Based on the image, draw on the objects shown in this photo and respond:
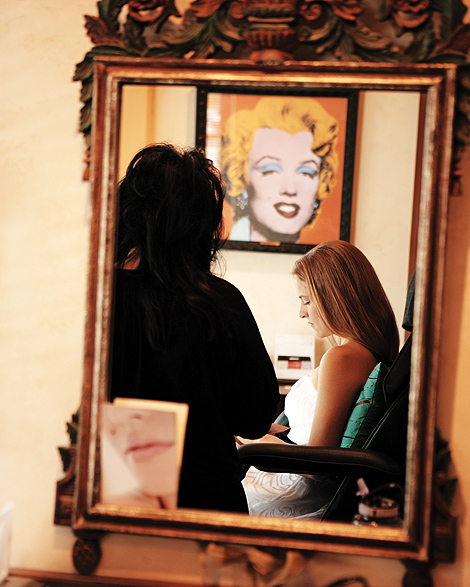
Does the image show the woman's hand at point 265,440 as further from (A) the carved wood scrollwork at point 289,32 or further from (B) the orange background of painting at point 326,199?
(A) the carved wood scrollwork at point 289,32

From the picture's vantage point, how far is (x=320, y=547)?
0.87m

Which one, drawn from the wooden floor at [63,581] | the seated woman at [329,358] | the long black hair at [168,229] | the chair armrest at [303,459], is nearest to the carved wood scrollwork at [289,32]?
the long black hair at [168,229]

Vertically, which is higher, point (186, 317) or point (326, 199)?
point (326, 199)

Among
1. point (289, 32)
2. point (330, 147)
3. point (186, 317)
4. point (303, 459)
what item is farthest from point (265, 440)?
point (289, 32)

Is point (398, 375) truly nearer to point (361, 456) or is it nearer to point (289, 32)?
point (361, 456)

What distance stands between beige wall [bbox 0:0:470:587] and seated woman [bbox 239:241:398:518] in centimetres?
9

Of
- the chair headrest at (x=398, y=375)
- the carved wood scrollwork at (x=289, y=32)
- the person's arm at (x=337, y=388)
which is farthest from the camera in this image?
the person's arm at (x=337, y=388)

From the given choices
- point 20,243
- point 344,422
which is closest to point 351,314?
point 344,422

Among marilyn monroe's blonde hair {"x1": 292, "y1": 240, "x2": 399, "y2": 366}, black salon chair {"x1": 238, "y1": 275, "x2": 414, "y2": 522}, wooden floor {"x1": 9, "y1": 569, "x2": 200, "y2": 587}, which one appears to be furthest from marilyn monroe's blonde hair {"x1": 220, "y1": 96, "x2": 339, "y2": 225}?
wooden floor {"x1": 9, "y1": 569, "x2": 200, "y2": 587}

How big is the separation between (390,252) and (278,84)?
32 centimetres

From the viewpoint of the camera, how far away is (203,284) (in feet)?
3.08

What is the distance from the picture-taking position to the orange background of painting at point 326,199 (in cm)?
90

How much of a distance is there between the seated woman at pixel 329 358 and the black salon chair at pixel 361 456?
0.02m

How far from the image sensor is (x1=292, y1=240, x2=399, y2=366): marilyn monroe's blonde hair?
98cm
